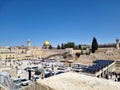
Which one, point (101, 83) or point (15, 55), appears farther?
point (15, 55)

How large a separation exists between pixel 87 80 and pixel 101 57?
36558 mm

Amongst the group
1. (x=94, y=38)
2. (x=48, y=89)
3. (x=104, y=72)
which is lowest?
(x=104, y=72)

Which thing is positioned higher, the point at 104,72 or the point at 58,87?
the point at 58,87

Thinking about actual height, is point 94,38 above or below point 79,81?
above

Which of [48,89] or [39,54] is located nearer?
[48,89]

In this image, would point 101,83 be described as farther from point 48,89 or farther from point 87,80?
point 48,89

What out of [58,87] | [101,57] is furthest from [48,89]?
[101,57]

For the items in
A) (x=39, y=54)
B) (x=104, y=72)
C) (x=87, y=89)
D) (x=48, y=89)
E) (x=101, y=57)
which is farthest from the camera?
(x=39, y=54)

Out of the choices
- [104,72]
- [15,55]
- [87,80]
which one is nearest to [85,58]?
[104,72]

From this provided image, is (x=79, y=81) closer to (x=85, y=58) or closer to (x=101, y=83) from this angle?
(x=101, y=83)

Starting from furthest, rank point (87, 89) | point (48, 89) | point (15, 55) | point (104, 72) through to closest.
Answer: point (15, 55) < point (104, 72) < point (48, 89) < point (87, 89)

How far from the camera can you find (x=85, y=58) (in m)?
40.8

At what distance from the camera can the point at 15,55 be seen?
52.0m

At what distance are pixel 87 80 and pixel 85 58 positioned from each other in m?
37.6
